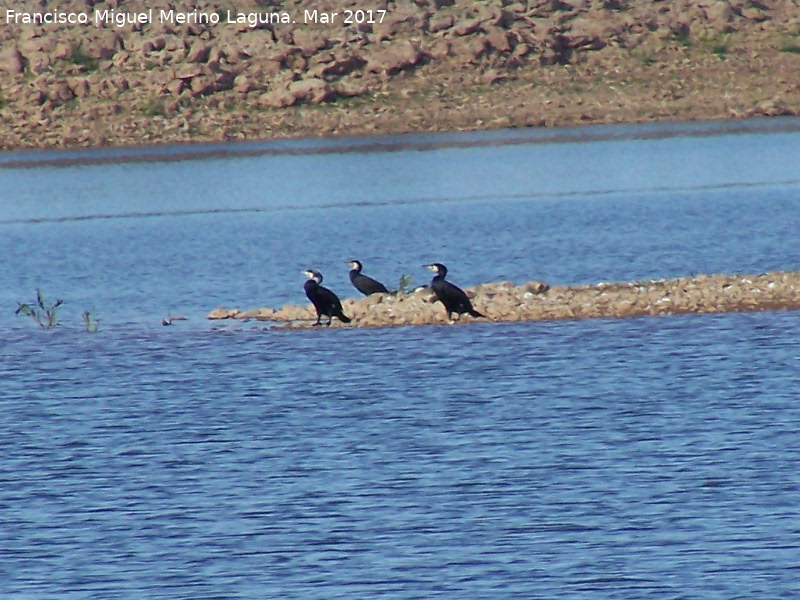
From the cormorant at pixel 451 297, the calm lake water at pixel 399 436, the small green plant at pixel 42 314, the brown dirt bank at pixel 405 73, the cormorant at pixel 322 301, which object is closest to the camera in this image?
the calm lake water at pixel 399 436

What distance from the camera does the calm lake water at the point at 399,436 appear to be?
12656mm

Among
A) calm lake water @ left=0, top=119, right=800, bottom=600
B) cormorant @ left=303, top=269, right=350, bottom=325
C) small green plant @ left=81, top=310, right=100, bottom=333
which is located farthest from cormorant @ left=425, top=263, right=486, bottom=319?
small green plant @ left=81, top=310, right=100, bottom=333

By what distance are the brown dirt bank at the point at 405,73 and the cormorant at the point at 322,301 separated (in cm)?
5255

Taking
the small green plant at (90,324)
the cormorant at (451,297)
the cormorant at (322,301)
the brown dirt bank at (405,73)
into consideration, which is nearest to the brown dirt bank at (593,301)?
the cormorant at (322,301)

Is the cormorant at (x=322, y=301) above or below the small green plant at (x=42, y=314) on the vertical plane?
above

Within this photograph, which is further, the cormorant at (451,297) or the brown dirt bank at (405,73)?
the brown dirt bank at (405,73)

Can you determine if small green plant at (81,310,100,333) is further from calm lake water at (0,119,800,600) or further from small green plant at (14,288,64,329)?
small green plant at (14,288,64,329)

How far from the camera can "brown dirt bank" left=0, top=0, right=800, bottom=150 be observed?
A: 77438mm

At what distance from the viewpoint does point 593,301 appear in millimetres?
24672

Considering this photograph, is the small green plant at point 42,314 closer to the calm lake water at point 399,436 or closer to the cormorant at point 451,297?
the calm lake water at point 399,436

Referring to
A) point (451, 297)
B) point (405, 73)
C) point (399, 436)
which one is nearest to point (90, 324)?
point (451, 297)

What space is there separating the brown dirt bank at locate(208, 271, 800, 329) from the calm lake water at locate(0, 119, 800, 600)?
577 mm

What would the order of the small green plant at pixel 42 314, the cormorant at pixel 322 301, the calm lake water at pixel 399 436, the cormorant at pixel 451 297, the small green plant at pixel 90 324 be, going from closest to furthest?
the calm lake water at pixel 399 436 < the cormorant at pixel 451 297 < the cormorant at pixel 322 301 < the small green plant at pixel 90 324 < the small green plant at pixel 42 314

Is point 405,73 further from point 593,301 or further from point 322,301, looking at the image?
point 322,301
